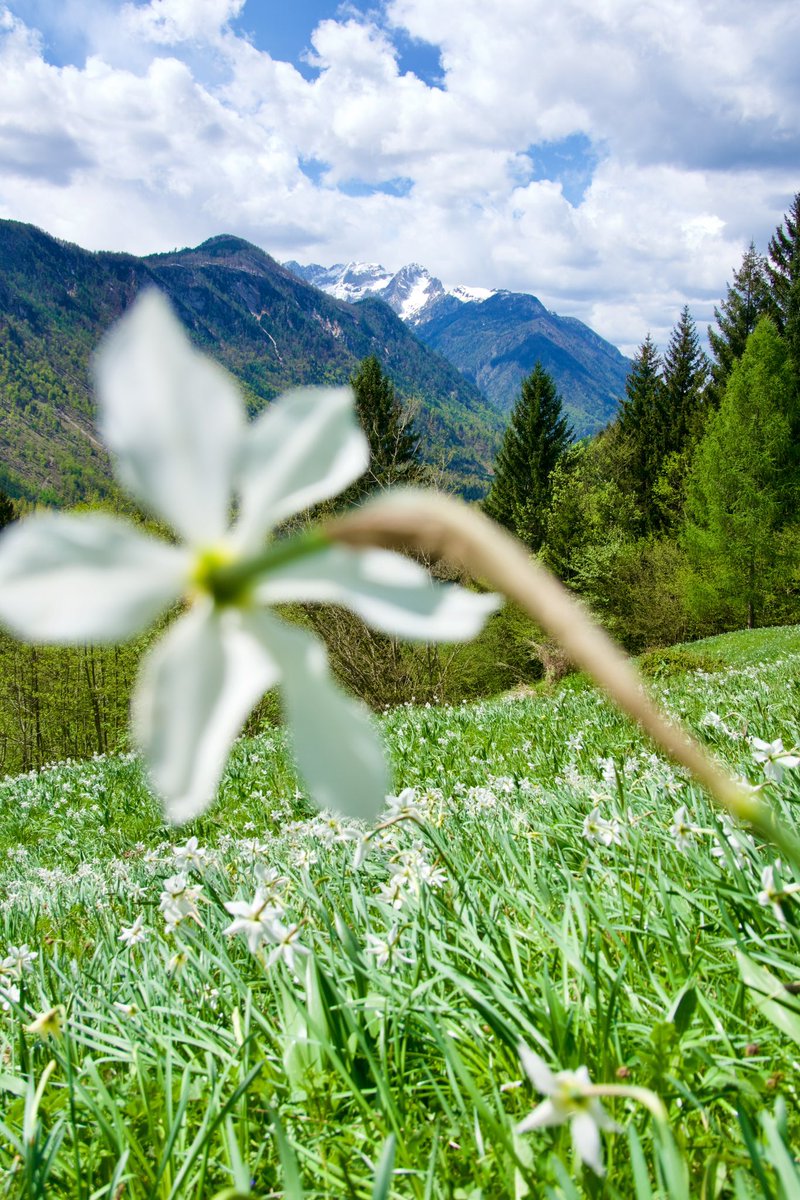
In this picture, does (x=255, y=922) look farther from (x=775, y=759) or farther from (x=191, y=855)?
(x=775, y=759)

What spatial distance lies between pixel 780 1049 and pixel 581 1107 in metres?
0.76

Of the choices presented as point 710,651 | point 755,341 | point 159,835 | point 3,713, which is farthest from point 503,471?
point 159,835

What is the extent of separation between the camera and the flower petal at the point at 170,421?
0.36m

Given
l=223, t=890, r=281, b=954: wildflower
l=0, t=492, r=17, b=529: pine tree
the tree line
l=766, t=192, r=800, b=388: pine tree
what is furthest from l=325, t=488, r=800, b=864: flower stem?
l=0, t=492, r=17, b=529: pine tree

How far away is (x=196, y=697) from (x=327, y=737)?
75 mm

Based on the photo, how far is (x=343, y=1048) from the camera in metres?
1.29

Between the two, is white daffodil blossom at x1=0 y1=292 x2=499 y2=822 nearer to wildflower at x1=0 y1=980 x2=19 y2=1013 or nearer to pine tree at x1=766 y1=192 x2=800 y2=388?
wildflower at x1=0 y1=980 x2=19 y2=1013

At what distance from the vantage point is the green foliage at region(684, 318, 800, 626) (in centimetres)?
2495

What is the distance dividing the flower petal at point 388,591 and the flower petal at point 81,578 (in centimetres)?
7

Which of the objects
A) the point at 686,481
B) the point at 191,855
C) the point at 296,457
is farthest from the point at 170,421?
the point at 686,481

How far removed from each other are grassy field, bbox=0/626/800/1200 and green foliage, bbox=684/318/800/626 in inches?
989

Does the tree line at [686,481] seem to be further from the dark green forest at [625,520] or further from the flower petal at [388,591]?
the flower petal at [388,591]

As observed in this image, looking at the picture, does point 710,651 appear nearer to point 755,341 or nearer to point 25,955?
point 755,341

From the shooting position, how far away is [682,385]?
37.4m
